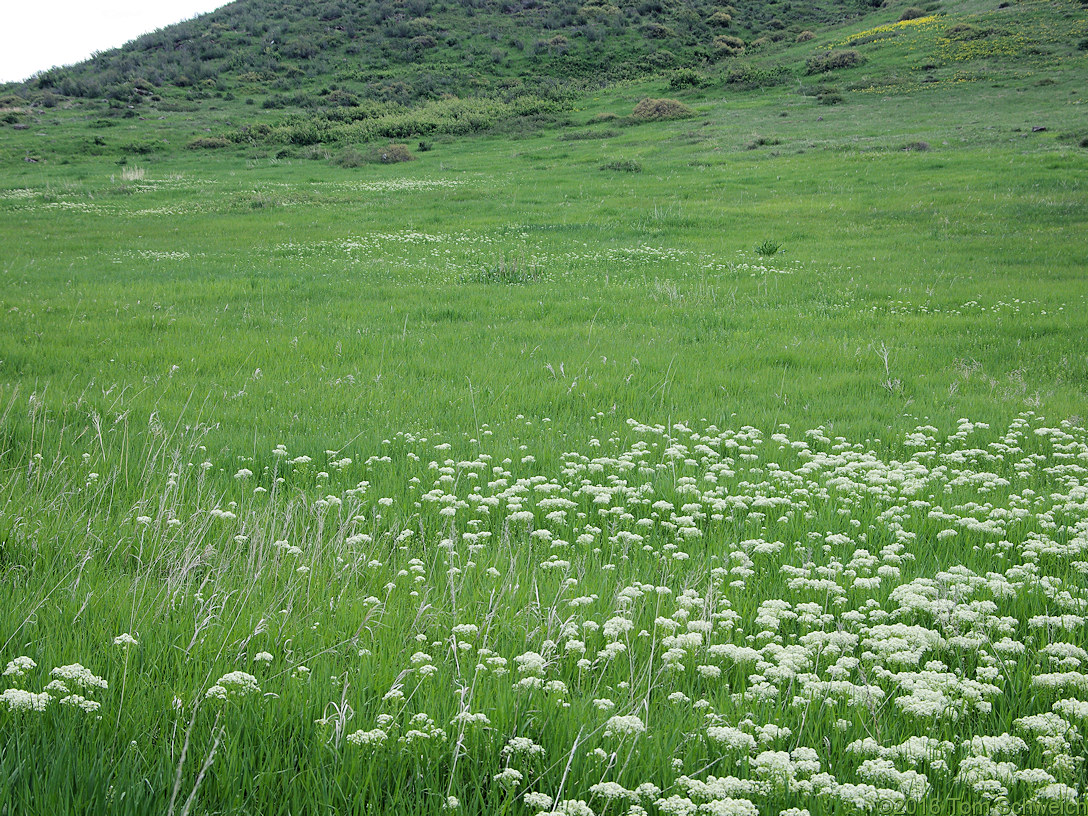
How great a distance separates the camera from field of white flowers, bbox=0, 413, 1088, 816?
276cm

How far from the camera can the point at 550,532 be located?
5.46 m

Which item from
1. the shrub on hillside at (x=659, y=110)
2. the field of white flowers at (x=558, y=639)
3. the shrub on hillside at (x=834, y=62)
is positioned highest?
the shrub on hillside at (x=834, y=62)

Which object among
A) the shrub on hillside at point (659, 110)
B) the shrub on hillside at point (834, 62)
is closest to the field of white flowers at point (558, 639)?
the shrub on hillside at point (659, 110)

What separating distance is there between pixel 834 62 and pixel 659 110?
17738mm

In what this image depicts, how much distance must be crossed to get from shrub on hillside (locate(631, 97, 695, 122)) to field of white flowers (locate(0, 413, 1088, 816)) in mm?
49357

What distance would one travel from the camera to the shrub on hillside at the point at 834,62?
57.5m

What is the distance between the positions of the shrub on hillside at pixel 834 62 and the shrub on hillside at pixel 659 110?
1381 cm

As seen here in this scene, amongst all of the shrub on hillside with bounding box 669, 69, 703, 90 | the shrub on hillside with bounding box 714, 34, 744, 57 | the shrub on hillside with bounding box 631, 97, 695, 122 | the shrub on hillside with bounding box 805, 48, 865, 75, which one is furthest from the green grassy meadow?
the shrub on hillside with bounding box 714, 34, 744, 57

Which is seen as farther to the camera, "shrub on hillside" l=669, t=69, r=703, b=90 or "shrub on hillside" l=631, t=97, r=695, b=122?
"shrub on hillside" l=669, t=69, r=703, b=90

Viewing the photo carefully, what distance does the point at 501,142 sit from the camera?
4841cm

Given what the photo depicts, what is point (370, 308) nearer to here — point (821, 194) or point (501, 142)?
point (821, 194)

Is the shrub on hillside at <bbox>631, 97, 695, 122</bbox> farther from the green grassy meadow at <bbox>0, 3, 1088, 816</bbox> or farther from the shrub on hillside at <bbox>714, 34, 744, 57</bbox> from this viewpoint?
the green grassy meadow at <bbox>0, 3, 1088, 816</bbox>

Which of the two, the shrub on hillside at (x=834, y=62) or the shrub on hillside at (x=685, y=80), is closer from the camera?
the shrub on hillside at (x=834, y=62)

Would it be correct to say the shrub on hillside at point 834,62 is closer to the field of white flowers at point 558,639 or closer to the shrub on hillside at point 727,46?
the shrub on hillside at point 727,46
